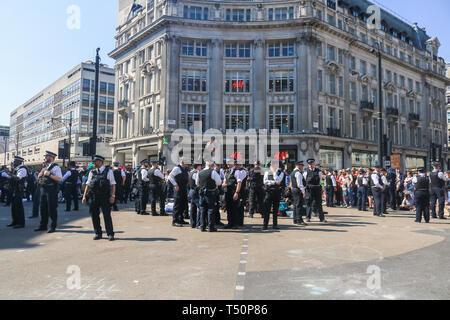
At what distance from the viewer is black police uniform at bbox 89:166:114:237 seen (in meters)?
8.08

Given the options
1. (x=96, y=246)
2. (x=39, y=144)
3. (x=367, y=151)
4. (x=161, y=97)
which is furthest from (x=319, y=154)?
(x=39, y=144)

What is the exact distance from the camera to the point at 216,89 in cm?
3231

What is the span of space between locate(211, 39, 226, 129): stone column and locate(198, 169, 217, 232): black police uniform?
74.3 ft

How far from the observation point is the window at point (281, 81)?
32.6 metres

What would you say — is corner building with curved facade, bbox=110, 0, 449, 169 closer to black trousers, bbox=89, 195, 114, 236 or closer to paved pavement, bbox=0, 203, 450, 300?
paved pavement, bbox=0, 203, 450, 300

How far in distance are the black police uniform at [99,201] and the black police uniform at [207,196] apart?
2.64 metres

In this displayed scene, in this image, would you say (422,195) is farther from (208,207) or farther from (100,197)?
(100,197)

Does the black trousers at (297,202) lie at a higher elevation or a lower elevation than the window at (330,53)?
lower

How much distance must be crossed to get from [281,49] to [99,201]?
28505 mm

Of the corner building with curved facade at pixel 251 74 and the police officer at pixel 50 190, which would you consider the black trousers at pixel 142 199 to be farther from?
the corner building with curved facade at pixel 251 74

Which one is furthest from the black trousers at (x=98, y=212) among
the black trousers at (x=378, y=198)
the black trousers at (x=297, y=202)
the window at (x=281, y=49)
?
the window at (x=281, y=49)

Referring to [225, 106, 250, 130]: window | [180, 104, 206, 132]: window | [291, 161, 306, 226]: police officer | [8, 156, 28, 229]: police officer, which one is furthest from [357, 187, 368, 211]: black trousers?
[180, 104, 206, 132]: window

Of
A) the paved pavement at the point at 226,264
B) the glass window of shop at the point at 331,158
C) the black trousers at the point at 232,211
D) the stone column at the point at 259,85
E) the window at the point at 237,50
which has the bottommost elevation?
the paved pavement at the point at 226,264

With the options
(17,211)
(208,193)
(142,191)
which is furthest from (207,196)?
(17,211)
